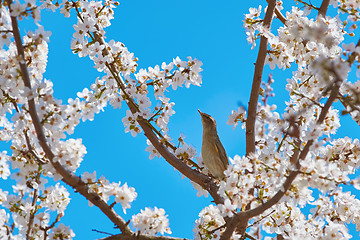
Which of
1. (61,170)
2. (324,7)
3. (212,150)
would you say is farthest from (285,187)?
(324,7)

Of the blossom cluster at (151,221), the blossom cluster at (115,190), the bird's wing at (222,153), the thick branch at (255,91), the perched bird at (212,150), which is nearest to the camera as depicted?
the blossom cluster at (115,190)

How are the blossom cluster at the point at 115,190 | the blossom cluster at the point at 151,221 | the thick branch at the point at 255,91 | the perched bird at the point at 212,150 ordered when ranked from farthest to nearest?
1. the perched bird at the point at 212,150
2. the thick branch at the point at 255,91
3. the blossom cluster at the point at 151,221
4. the blossom cluster at the point at 115,190

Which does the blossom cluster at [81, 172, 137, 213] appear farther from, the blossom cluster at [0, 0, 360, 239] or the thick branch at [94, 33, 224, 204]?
the thick branch at [94, 33, 224, 204]

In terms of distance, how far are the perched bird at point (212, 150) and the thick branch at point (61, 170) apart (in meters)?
1.94

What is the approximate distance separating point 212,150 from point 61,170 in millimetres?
2657

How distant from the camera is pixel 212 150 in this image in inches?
233

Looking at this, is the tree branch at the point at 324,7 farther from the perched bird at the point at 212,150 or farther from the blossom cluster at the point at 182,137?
the perched bird at the point at 212,150

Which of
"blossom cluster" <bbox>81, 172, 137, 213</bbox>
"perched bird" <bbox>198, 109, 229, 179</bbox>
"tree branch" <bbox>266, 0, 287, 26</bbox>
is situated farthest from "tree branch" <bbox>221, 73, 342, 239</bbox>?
"tree branch" <bbox>266, 0, 287, 26</bbox>

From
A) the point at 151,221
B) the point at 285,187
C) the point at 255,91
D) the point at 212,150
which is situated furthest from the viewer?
the point at 212,150

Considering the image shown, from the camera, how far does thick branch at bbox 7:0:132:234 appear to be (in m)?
3.60

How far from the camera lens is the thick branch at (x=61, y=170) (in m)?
3.60

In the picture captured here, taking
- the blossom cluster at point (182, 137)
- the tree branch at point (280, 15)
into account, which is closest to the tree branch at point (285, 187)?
the blossom cluster at point (182, 137)

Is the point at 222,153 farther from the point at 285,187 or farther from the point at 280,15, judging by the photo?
the point at 285,187

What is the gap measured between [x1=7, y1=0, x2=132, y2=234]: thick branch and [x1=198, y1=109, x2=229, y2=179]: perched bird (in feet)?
6.37
